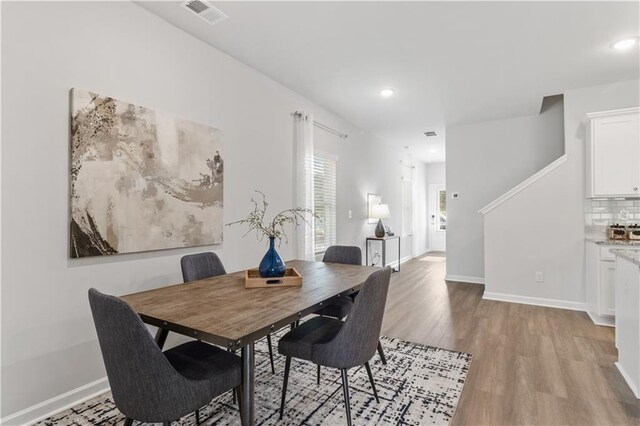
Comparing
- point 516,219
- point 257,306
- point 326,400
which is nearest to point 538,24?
point 516,219

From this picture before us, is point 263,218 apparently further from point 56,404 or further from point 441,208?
point 441,208

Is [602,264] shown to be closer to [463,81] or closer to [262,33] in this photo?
[463,81]

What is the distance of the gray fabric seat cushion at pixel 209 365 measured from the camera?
1.49m

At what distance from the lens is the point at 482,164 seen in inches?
221

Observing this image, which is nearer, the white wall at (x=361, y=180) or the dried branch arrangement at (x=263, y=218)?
the dried branch arrangement at (x=263, y=218)

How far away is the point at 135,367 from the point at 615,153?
4871 mm

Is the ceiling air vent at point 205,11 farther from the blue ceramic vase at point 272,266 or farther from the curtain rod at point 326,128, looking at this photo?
the blue ceramic vase at point 272,266

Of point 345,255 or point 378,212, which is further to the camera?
point 378,212

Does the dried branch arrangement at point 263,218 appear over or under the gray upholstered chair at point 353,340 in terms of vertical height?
over

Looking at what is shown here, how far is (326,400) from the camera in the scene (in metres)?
2.13

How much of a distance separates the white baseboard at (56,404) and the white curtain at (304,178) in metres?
2.27

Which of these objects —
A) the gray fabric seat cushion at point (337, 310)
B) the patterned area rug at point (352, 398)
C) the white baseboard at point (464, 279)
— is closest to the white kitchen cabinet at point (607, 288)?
the patterned area rug at point (352, 398)

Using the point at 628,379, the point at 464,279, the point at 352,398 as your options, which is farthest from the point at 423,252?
the point at 352,398

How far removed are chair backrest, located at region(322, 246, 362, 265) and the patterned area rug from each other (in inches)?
34.5
